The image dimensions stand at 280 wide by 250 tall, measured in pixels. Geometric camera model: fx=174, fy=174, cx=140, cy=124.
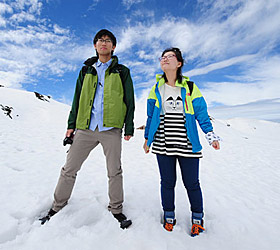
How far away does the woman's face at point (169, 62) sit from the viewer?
2.53 metres

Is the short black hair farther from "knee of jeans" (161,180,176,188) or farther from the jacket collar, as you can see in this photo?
"knee of jeans" (161,180,176,188)

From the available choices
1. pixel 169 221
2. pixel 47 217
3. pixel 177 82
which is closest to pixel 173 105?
pixel 177 82

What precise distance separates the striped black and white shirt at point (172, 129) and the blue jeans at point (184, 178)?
10 cm

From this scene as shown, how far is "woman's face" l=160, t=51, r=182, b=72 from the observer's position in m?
2.53

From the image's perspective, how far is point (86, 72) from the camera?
2.84 m

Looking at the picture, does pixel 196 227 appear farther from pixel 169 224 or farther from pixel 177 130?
pixel 177 130

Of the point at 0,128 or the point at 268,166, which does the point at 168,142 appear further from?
the point at 0,128

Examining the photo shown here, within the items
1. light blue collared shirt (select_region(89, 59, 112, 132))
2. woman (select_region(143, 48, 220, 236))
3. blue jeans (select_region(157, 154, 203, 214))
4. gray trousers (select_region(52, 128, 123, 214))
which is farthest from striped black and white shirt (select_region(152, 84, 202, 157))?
light blue collared shirt (select_region(89, 59, 112, 132))

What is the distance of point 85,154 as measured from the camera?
2.73 metres

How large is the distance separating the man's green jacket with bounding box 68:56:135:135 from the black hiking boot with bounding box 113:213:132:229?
1.32 metres

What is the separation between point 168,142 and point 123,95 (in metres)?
1.01

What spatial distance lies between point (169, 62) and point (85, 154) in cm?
190

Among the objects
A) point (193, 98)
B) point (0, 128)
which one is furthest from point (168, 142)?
point (0, 128)

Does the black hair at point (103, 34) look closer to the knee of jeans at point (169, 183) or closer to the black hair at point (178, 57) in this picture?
the black hair at point (178, 57)
